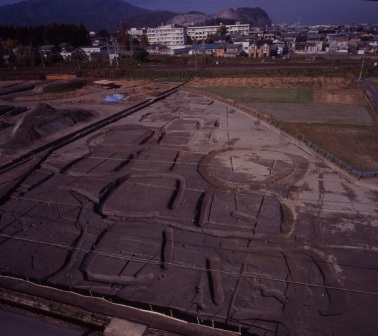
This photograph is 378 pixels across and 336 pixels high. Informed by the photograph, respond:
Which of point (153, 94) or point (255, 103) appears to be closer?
point (255, 103)

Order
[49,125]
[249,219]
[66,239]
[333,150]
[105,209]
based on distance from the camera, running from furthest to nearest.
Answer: [49,125], [333,150], [105,209], [249,219], [66,239]

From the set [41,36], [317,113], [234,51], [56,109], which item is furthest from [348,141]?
[41,36]

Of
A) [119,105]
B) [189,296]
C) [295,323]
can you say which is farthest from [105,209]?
[119,105]

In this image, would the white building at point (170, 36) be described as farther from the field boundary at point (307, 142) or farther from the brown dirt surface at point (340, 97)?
the field boundary at point (307, 142)

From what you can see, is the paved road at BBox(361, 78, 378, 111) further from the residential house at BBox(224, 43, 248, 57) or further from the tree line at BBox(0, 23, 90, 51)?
the tree line at BBox(0, 23, 90, 51)

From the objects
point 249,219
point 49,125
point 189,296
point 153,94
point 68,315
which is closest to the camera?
point 68,315

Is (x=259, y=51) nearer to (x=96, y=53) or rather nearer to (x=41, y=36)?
(x=96, y=53)

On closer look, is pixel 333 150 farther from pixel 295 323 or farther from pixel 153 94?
pixel 153 94

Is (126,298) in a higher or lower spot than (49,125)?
lower

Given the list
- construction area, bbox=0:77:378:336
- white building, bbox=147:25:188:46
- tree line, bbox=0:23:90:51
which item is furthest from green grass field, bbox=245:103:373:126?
white building, bbox=147:25:188:46
